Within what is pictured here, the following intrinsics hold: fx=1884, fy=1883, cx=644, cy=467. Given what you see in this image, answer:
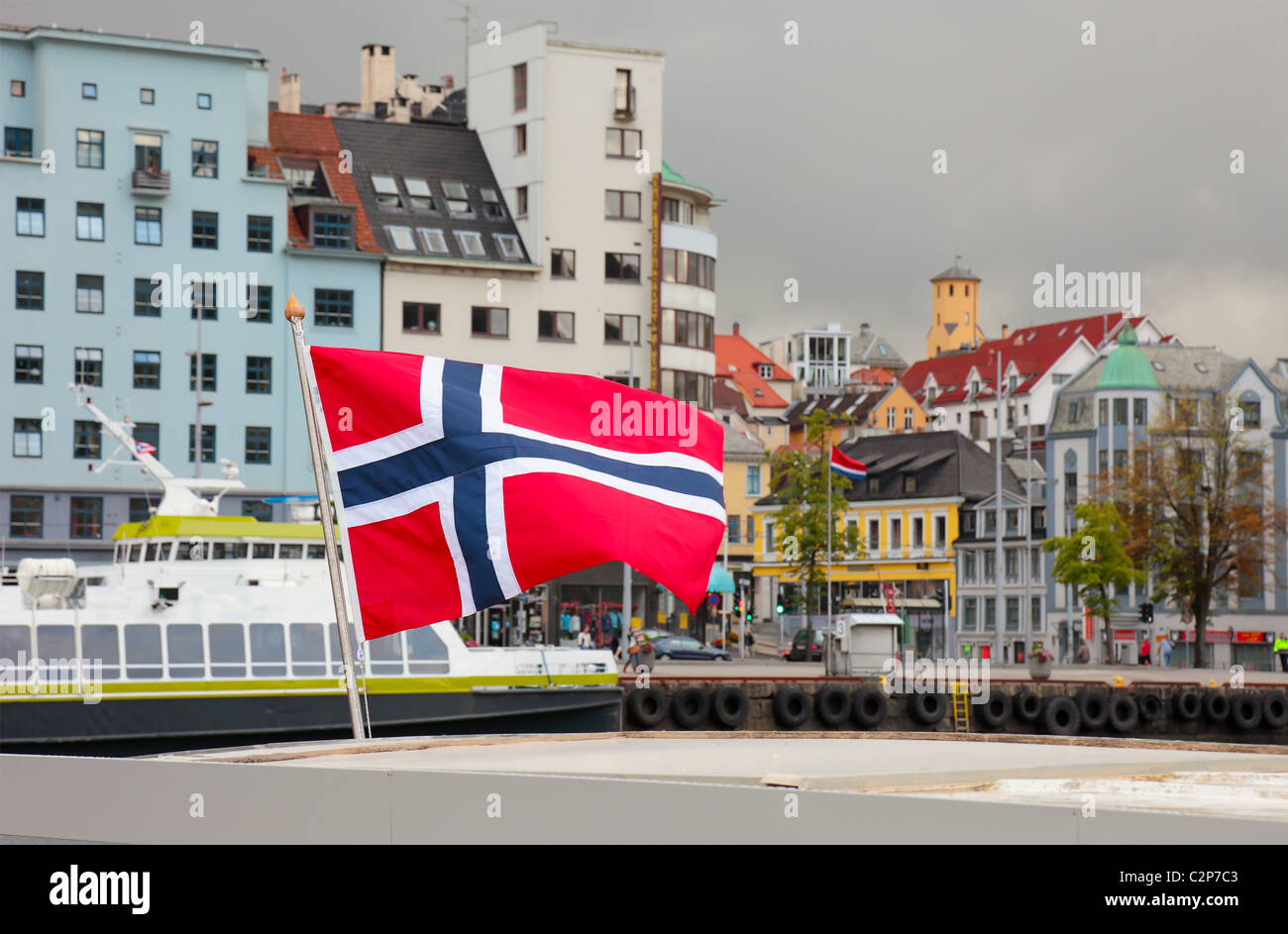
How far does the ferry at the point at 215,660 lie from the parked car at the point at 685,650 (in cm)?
3283

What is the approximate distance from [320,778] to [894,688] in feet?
124

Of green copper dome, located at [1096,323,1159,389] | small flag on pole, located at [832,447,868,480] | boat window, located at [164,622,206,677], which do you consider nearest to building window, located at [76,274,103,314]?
small flag on pole, located at [832,447,868,480]

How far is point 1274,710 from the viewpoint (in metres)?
48.1

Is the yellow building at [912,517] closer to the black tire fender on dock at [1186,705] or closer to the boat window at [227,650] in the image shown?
the black tire fender on dock at [1186,705]

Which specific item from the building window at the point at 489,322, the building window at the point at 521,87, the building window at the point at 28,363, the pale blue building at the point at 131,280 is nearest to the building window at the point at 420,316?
the building window at the point at 489,322

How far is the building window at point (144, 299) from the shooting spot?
216 feet

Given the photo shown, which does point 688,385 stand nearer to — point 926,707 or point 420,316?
point 420,316

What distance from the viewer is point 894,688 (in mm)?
44406

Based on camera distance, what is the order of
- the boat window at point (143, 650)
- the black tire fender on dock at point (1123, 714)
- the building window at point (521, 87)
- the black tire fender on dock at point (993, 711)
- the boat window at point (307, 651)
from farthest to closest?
the building window at point (521, 87) < the black tire fender on dock at point (1123, 714) < the black tire fender on dock at point (993, 711) < the boat window at point (307, 651) < the boat window at point (143, 650)

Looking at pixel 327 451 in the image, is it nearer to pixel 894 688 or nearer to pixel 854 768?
pixel 854 768

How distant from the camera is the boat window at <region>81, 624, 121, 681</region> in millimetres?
27906

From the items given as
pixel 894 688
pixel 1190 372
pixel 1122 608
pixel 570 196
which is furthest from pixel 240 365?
pixel 1190 372

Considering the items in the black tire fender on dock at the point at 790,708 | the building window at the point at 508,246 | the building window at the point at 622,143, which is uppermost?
the building window at the point at 622,143

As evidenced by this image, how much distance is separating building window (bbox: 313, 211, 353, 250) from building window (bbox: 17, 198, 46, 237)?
9666 mm
